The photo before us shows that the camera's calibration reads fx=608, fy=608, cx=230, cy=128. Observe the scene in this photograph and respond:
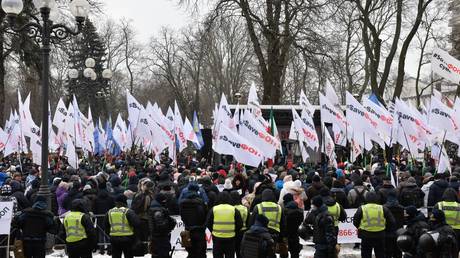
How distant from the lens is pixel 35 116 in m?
55.3

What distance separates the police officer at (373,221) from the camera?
10227 millimetres

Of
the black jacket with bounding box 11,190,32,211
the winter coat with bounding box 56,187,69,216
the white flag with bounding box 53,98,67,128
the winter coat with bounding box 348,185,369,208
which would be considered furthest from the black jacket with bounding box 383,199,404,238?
the white flag with bounding box 53,98,67,128

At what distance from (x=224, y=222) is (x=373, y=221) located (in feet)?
8.28

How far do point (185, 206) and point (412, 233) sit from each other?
3.82m

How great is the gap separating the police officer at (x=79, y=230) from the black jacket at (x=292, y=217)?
131 inches

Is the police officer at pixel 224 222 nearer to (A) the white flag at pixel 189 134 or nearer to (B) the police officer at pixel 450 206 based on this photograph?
(B) the police officer at pixel 450 206

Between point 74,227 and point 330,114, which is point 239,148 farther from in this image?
point 74,227

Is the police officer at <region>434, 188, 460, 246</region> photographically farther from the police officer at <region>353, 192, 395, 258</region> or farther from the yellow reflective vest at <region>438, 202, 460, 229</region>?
the police officer at <region>353, 192, 395, 258</region>

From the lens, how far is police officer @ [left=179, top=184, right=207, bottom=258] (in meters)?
10.4

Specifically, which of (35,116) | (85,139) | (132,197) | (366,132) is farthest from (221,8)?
(35,116)

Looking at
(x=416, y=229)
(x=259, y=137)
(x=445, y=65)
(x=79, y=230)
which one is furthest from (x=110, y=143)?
(x=416, y=229)

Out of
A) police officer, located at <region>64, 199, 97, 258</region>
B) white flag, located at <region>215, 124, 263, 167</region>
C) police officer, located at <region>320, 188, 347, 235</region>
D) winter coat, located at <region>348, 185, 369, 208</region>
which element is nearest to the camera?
police officer, located at <region>64, 199, 97, 258</region>

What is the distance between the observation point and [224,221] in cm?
998

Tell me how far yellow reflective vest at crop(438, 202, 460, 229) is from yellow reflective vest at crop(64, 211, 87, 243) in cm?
595
